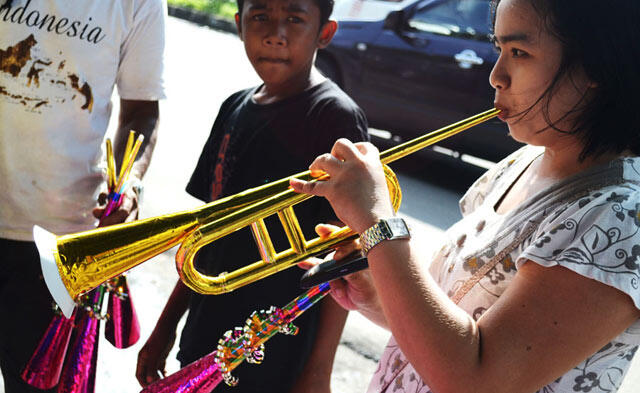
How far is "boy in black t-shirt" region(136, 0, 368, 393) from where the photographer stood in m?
1.72

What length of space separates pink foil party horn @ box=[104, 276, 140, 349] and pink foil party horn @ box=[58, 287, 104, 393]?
0.23ft

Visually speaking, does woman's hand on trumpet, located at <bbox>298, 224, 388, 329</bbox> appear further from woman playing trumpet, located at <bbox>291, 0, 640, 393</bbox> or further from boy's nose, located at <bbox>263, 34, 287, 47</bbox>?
boy's nose, located at <bbox>263, 34, 287, 47</bbox>

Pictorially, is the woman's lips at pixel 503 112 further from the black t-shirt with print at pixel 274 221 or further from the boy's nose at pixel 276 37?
the boy's nose at pixel 276 37

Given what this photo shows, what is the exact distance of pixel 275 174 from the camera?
1732mm

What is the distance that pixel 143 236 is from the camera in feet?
3.88

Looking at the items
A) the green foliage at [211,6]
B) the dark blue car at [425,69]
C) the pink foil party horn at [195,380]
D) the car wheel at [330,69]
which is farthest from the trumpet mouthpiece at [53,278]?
the green foliage at [211,6]

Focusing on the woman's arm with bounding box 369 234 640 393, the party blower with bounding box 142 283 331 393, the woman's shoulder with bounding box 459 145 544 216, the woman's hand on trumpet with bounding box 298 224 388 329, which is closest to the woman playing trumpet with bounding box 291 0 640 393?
the woman's arm with bounding box 369 234 640 393

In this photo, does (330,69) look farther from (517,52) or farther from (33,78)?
(517,52)

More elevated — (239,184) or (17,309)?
(239,184)

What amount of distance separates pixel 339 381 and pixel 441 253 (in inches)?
70.4

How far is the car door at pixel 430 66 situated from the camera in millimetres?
5914

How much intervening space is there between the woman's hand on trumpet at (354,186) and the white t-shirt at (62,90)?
1.00 meters

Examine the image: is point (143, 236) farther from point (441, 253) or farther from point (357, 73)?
point (357, 73)

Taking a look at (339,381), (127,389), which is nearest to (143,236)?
(127,389)
